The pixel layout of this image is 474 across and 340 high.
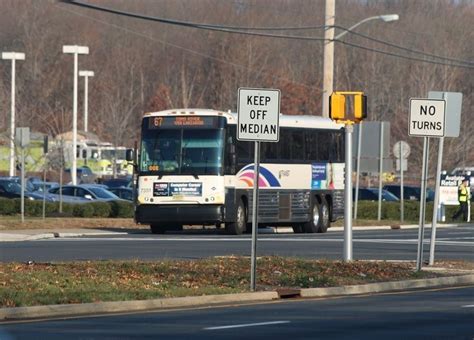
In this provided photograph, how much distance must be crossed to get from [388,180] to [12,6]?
36.3 metres

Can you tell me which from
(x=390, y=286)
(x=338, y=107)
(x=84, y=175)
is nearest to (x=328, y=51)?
(x=338, y=107)

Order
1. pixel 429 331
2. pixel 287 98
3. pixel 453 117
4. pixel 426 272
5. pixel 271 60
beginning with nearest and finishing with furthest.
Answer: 1. pixel 429 331
2. pixel 426 272
3. pixel 453 117
4. pixel 287 98
5. pixel 271 60

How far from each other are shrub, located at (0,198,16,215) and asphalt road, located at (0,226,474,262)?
806 cm

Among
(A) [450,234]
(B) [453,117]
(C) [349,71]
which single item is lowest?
(A) [450,234]

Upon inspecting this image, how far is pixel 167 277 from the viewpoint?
70.2 ft

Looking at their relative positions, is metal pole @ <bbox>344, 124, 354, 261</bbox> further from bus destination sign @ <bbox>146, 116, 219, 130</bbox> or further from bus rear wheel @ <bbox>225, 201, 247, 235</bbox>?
bus rear wheel @ <bbox>225, 201, 247, 235</bbox>

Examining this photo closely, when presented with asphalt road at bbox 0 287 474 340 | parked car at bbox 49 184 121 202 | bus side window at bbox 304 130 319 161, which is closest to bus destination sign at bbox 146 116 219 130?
bus side window at bbox 304 130 319 161

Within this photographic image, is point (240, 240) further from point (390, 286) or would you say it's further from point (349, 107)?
point (390, 286)

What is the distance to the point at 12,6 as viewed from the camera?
4427 inches

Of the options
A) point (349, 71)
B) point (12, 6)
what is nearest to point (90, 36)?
point (12, 6)

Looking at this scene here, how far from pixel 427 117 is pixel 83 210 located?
983 inches

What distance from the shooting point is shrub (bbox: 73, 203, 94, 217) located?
47906 millimetres

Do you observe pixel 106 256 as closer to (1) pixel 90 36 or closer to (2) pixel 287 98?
(2) pixel 287 98

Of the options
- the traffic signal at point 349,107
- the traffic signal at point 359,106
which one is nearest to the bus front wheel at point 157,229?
the traffic signal at point 349,107
